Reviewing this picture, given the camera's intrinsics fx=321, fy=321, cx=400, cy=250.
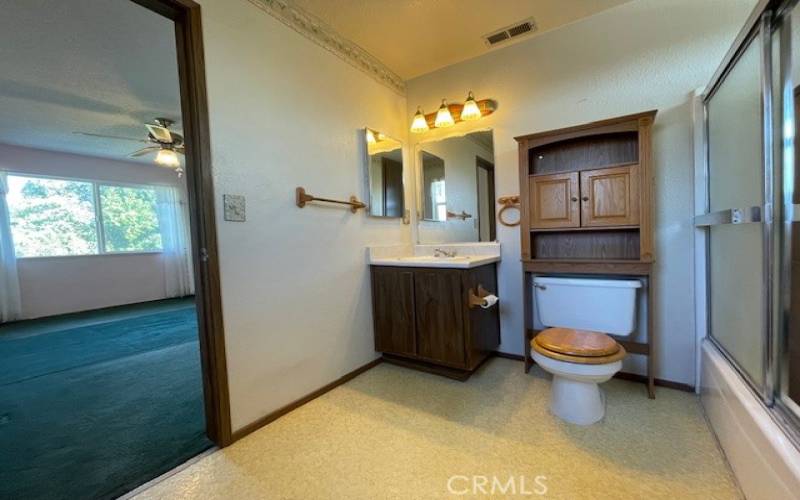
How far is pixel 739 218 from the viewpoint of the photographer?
1305 mm

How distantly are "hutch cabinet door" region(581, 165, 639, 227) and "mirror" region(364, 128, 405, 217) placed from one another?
4.45 ft

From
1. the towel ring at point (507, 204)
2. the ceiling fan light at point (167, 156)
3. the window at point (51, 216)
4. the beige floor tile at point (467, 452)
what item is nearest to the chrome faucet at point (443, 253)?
the towel ring at point (507, 204)

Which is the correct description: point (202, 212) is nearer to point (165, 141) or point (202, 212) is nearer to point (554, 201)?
point (554, 201)

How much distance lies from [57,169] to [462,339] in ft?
19.6

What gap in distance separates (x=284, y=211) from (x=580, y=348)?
1708mm

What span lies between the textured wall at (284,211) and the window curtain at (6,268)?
15.9 ft

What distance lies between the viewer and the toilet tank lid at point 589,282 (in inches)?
71.4

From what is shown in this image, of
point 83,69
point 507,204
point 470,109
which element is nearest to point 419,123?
point 470,109

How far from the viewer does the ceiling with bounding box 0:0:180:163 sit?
6.01 feet

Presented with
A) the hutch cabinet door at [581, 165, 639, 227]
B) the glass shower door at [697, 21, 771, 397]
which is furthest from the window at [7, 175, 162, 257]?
the glass shower door at [697, 21, 771, 397]

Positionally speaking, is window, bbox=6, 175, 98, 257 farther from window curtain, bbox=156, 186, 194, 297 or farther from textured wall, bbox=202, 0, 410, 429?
textured wall, bbox=202, 0, 410, 429

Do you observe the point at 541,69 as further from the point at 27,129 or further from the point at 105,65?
the point at 27,129

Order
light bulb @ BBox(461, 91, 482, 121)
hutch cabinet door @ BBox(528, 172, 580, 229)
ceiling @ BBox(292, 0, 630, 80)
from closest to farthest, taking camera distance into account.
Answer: ceiling @ BBox(292, 0, 630, 80) → hutch cabinet door @ BBox(528, 172, 580, 229) → light bulb @ BBox(461, 91, 482, 121)

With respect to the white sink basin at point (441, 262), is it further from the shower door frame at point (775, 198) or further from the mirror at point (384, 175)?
the shower door frame at point (775, 198)
